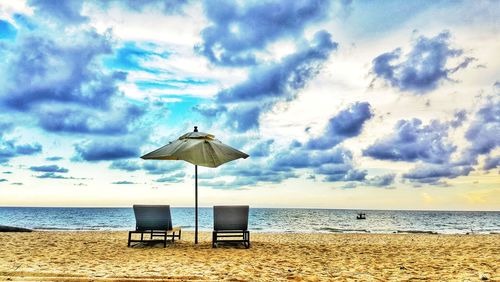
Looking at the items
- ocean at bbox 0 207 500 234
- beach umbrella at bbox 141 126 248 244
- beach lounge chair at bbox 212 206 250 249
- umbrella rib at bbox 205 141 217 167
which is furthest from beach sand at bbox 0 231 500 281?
ocean at bbox 0 207 500 234

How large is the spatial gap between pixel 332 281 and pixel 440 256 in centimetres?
442

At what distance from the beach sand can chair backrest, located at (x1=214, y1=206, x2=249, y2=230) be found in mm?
520

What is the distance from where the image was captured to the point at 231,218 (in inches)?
381

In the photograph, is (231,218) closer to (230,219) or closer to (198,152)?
(230,219)

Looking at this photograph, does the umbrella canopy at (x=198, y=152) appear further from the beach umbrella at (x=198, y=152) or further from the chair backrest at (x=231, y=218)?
the chair backrest at (x=231, y=218)

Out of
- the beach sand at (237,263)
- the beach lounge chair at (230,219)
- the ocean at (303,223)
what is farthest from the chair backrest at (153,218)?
the ocean at (303,223)

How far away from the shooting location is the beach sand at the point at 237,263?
6.02 metres

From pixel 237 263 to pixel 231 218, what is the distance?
235cm

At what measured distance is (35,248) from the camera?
952 cm

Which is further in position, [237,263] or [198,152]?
[198,152]

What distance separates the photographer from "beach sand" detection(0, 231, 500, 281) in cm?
602

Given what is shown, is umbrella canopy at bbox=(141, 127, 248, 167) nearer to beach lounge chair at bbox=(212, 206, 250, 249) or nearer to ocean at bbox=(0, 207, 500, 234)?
beach lounge chair at bbox=(212, 206, 250, 249)

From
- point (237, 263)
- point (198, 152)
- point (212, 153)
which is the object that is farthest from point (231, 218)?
point (237, 263)

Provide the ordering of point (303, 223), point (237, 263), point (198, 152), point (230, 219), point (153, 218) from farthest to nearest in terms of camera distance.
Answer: point (303, 223) → point (153, 218) → point (230, 219) → point (198, 152) → point (237, 263)
